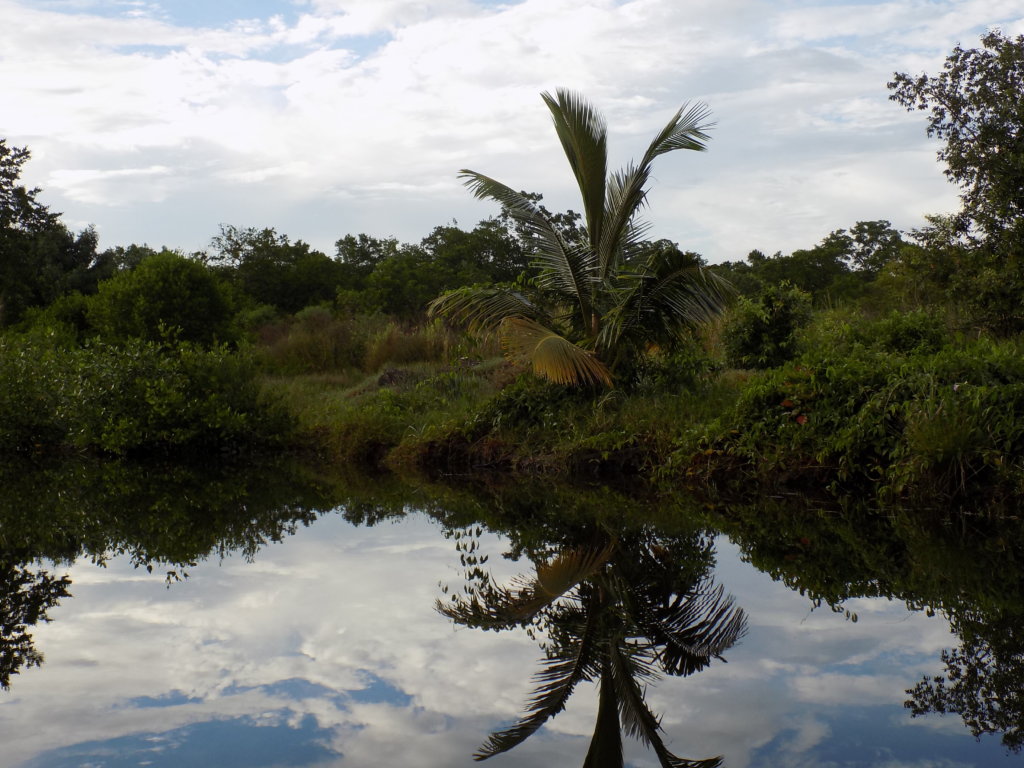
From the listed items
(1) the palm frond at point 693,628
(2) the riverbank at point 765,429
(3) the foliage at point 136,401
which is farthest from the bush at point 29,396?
(1) the palm frond at point 693,628

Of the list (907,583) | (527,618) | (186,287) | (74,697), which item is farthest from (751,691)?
(186,287)

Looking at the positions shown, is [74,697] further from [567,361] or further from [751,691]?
[567,361]

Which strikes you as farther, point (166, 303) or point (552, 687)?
point (166, 303)

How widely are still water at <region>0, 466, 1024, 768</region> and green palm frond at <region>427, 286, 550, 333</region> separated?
5269mm

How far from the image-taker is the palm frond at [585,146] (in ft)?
44.7

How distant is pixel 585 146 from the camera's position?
13.6 meters

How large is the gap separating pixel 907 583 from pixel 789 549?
4.75ft

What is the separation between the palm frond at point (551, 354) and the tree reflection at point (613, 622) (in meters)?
5.50

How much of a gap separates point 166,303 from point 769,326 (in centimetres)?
1577

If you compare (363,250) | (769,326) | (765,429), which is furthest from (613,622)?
(363,250)

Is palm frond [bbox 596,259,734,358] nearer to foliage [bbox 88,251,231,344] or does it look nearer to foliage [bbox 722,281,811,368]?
foliage [bbox 722,281,811,368]

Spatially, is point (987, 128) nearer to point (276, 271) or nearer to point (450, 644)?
point (450, 644)

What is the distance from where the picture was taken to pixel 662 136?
527 inches

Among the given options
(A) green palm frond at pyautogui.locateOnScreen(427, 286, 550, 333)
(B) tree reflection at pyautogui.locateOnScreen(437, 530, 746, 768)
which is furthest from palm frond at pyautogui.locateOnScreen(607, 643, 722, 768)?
(A) green palm frond at pyautogui.locateOnScreen(427, 286, 550, 333)
